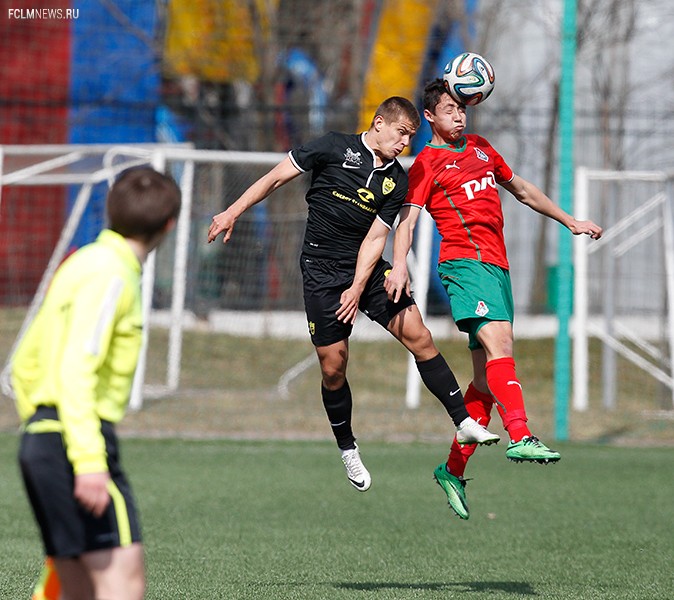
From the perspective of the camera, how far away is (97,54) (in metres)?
18.2

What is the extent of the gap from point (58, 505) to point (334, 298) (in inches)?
125

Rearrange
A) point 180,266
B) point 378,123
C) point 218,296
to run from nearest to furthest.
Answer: point 378,123 < point 180,266 < point 218,296

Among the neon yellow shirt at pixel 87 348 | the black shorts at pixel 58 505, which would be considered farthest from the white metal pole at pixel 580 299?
the black shorts at pixel 58 505

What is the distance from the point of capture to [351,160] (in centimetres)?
640

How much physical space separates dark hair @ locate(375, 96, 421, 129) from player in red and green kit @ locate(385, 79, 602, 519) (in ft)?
0.64

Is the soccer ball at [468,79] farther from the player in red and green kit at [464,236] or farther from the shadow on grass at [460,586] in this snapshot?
the shadow on grass at [460,586]

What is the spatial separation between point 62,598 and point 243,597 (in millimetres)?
2101

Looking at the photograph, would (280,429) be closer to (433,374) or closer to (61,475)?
(433,374)

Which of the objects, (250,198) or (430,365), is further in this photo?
(430,365)

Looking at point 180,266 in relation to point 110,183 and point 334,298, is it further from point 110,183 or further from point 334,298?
point 334,298

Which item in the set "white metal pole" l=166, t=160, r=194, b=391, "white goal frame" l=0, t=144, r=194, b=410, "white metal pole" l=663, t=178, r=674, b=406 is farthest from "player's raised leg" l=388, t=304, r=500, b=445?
"white metal pole" l=663, t=178, r=674, b=406

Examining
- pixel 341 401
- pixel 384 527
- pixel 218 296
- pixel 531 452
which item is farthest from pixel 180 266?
pixel 531 452

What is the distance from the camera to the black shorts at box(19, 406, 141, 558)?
140 inches

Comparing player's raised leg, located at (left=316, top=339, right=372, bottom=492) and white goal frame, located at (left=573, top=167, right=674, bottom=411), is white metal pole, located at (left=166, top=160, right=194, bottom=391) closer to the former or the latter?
white goal frame, located at (left=573, top=167, right=674, bottom=411)
